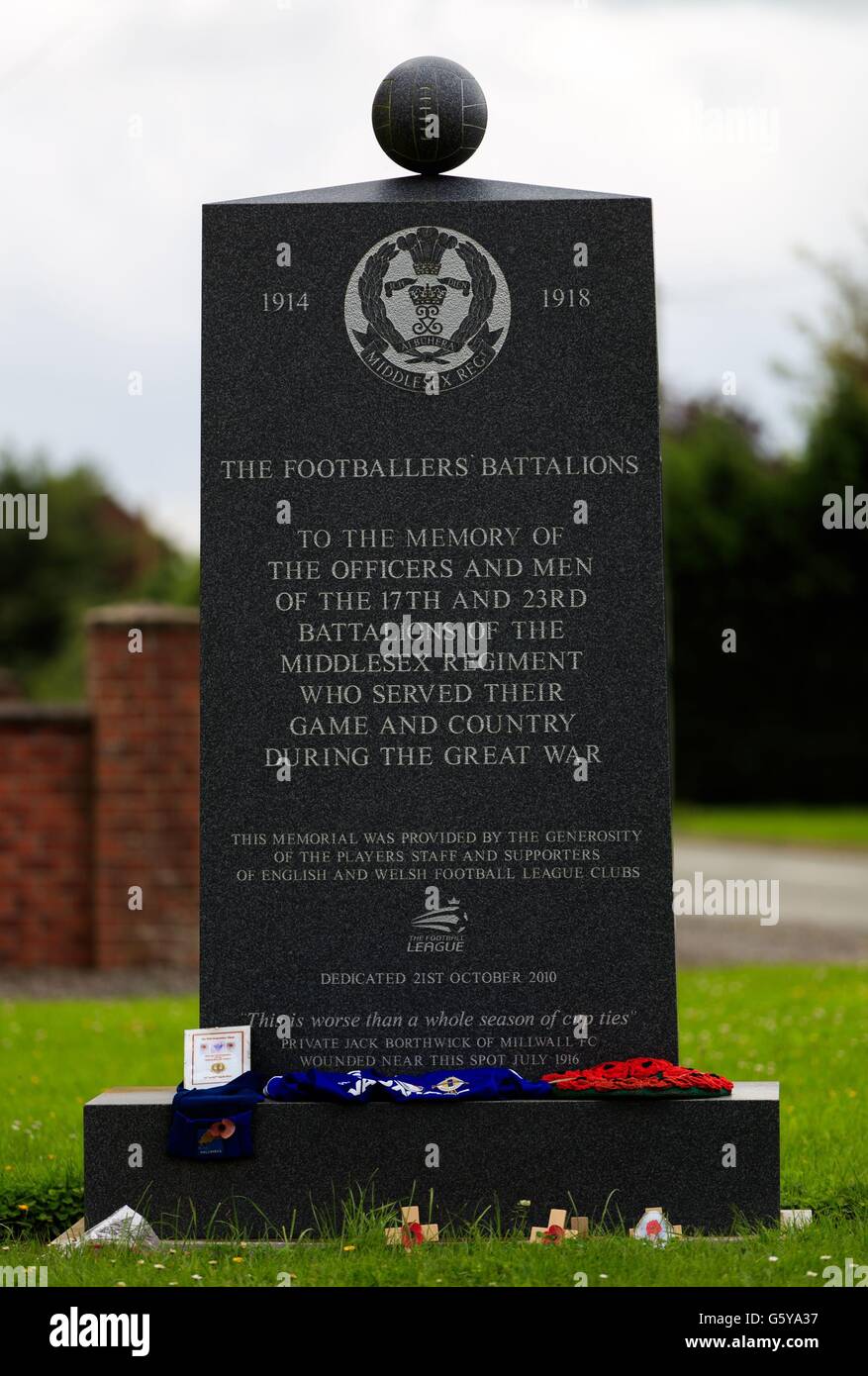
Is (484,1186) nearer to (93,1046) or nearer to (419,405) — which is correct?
(419,405)

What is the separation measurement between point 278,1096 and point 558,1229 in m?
0.83

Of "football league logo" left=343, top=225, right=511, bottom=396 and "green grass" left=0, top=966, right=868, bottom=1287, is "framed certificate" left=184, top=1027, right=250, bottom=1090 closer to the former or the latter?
"green grass" left=0, top=966, right=868, bottom=1287

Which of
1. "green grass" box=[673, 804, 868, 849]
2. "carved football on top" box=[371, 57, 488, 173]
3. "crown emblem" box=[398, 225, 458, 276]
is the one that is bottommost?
"green grass" box=[673, 804, 868, 849]

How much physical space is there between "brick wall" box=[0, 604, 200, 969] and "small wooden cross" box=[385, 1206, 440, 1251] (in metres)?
6.59

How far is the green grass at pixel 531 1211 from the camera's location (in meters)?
4.04

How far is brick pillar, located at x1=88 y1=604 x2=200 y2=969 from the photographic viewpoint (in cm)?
1084

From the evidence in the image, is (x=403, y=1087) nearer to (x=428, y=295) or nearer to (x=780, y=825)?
(x=428, y=295)

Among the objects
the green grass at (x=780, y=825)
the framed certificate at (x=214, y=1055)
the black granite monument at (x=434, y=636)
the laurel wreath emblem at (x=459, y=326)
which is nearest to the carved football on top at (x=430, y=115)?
the black granite monument at (x=434, y=636)

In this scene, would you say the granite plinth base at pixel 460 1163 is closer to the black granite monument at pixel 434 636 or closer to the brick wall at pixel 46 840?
the black granite monument at pixel 434 636

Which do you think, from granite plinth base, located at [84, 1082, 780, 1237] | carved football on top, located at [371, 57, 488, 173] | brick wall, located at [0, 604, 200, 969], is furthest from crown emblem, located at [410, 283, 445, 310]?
brick wall, located at [0, 604, 200, 969]

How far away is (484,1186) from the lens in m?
4.50

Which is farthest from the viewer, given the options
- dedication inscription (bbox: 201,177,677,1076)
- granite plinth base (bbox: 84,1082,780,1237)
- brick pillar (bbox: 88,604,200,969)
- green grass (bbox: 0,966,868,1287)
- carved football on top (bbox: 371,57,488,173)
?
brick pillar (bbox: 88,604,200,969)
